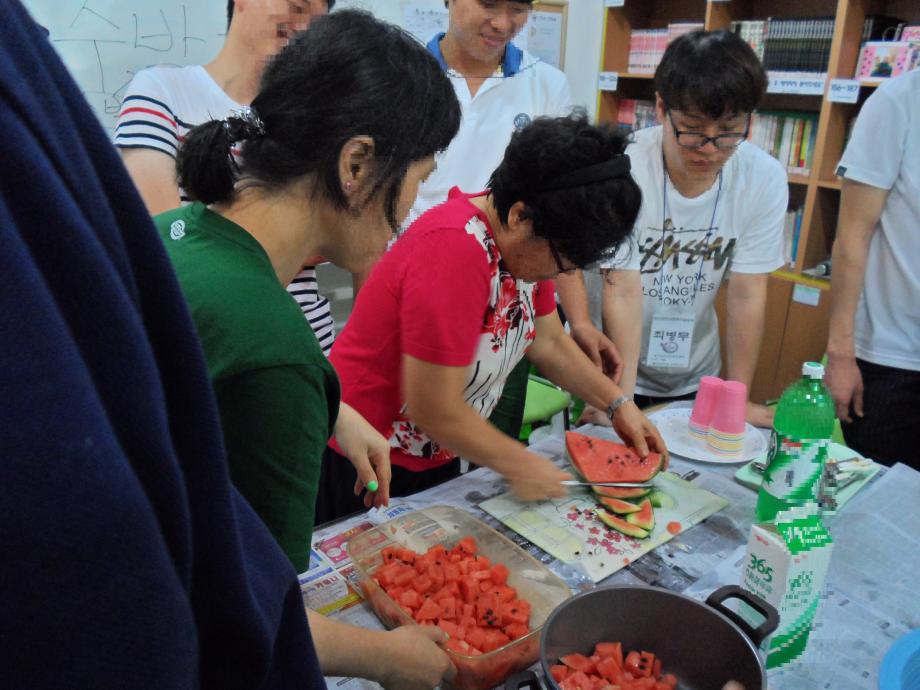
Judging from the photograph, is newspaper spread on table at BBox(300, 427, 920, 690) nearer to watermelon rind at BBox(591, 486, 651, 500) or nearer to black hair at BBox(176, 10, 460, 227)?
watermelon rind at BBox(591, 486, 651, 500)

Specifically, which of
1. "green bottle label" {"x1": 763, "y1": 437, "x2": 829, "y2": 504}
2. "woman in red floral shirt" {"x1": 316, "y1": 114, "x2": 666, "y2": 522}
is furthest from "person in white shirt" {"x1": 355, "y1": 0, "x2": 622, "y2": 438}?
"green bottle label" {"x1": 763, "y1": 437, "x2": 829, "y2": 504}

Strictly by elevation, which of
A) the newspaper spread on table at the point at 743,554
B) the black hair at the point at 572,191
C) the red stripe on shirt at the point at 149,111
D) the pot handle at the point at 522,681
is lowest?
the newspaper spread on table at the point at 743,554

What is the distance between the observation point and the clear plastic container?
931 mm

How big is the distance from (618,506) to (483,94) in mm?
1412

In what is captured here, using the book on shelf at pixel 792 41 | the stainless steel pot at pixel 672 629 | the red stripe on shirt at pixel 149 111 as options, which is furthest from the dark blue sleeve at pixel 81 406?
the book on shelf at pixel 792 41

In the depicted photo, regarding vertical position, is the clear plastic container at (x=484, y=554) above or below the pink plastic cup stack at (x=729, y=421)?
below

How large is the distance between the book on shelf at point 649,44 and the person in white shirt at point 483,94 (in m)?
1.82

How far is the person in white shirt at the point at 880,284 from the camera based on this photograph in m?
1.88

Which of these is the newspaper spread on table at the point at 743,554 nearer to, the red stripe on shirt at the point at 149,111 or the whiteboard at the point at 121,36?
the red stripe on shirt at the point at 149,111

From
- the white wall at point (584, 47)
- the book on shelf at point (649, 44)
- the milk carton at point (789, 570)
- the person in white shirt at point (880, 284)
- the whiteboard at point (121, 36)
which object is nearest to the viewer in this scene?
the milk carton at point (789, 570)

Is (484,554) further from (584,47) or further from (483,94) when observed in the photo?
(584,47)

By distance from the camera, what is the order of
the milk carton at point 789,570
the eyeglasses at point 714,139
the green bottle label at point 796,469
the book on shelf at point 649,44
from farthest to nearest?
1. the book on shelf at point 649,44
2. the eyeglasses at point 714,139
3. the green bottle label at point 796,469
4. the milk carton at point 789,570

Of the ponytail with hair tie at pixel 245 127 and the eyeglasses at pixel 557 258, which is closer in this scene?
the ponytail with hair tie at pixel 245 127

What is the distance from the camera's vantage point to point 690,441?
64.9 inches
